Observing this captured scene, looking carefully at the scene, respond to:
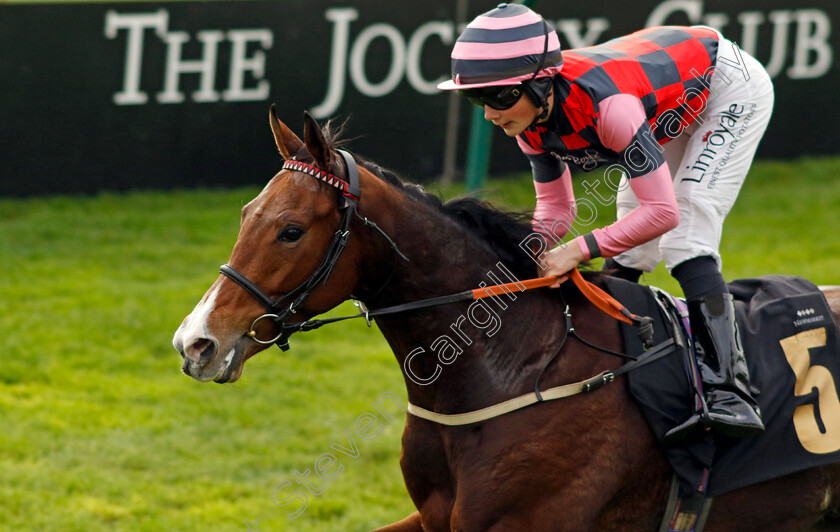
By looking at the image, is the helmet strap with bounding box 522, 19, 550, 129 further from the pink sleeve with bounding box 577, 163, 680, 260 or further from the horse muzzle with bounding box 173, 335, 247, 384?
the horse muzzle with bounding box 173, 335, 247, 384

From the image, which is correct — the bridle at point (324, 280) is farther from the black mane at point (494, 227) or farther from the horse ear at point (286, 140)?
the black mane at point (494, 227)

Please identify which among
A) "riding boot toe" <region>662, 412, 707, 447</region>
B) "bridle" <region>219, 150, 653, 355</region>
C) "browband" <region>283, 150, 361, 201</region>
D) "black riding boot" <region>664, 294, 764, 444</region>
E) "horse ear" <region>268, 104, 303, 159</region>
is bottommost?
"riding boot toe" <region>662, 412, 707, 447</region>

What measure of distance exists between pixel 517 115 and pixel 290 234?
85 centimetres

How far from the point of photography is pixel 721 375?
130 inches

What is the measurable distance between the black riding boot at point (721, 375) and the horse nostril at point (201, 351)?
1.46 metres

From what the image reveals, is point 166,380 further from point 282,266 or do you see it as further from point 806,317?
point 806,317


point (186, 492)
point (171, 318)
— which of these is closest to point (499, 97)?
point (186, 492)

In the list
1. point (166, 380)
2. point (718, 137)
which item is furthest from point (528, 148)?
point (166, 380)

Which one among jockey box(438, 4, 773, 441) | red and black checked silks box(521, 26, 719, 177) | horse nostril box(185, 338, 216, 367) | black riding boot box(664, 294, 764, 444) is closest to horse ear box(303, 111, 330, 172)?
jockey box(438, 4, 773, 441)

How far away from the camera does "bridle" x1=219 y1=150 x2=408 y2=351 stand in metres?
2.94

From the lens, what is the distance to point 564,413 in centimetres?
320

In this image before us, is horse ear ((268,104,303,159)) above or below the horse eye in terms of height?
above

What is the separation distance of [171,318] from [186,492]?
7.47 ft

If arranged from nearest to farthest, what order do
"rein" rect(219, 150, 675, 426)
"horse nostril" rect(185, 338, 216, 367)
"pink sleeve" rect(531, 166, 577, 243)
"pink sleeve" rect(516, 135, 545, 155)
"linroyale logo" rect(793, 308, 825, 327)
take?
"horse nostril" rect(185, 338, 216, 367), "rein" rect(219, 150, 675, 426), "linroyale logo" rect(793, 308, 825, 327), "pink sleeve" rect(516, 135, 545, 155), "pink sleeve" rect(531, 166, 577, 243)
